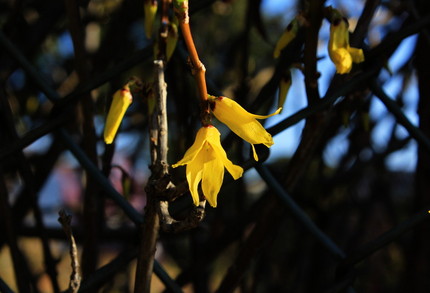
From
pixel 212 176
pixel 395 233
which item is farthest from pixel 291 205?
pixel 212 176

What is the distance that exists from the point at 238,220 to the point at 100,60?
1.71 feet

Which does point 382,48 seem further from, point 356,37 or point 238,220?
point 238,220

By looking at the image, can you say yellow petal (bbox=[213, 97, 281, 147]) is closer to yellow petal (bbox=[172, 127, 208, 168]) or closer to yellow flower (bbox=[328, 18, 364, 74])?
yellow petal (bbox=[172, 127, 208, 168])

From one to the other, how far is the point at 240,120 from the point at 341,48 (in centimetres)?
21

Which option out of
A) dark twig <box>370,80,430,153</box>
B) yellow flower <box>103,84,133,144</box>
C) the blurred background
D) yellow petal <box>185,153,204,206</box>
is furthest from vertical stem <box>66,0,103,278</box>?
dark twig <box>370,80,430,153</box>

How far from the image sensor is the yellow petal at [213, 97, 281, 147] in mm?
515

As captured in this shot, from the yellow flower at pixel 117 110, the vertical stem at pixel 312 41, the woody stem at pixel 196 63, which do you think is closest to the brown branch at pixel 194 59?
the woody stem at pixel 196 63

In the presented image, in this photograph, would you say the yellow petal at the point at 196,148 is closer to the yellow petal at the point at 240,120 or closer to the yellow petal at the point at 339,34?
the yellow petal at the point at 240,120

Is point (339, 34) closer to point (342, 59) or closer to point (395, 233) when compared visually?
point (342, 59)

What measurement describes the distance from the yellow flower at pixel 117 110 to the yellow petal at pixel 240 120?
12cm

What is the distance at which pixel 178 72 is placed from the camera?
1.19m

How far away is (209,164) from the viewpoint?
532 millimetres

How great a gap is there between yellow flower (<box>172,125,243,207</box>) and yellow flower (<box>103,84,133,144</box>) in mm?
106

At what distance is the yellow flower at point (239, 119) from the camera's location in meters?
0.51
